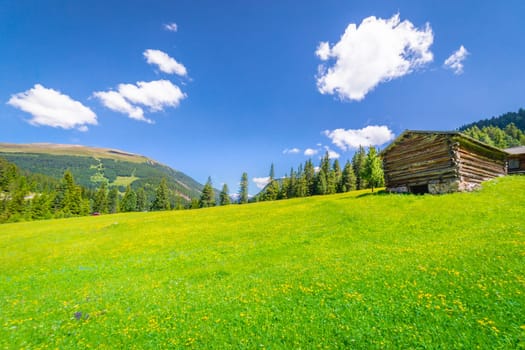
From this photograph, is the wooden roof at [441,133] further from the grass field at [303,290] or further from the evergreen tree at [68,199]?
the evergreen tree at [68,199]

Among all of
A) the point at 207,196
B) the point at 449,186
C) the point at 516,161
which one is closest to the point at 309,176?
the point at 207,196

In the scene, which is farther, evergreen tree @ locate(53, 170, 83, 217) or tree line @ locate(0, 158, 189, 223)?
evergreen tree @ locate(53, 170, 83, 217)

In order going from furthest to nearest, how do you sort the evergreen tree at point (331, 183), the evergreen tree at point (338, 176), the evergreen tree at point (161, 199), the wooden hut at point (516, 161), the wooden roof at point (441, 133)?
the evergreen tree at point (161, 199) < the evergreen tree at point (338, 176) < the evergreen tree at point (331, 183) < the wooden hut at point (516, 161) < the wooden roof at point (441, 133)

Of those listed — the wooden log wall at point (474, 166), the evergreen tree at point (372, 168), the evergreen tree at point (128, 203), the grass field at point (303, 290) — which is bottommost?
the grass field at point (303, 290)

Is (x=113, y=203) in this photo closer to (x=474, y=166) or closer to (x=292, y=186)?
(x=292, y=186)

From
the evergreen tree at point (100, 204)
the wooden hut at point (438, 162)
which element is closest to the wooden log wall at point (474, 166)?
the wooden hut at point (438, 162)

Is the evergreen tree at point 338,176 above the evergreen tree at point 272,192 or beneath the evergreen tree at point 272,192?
→ above

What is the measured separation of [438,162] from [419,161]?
2368mm

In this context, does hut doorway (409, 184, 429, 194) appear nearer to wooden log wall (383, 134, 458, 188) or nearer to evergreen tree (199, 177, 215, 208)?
wooden log wall (383, 134, 458, 188)

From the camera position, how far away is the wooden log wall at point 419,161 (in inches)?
996

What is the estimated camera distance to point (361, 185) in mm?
86938

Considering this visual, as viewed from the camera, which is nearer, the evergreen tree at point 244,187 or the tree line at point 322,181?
the tree line at point 322,181

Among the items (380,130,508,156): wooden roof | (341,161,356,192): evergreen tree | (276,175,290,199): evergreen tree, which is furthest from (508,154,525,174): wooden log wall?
(276,175,290,199): evergreen tree

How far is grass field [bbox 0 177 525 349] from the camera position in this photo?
260 inches
